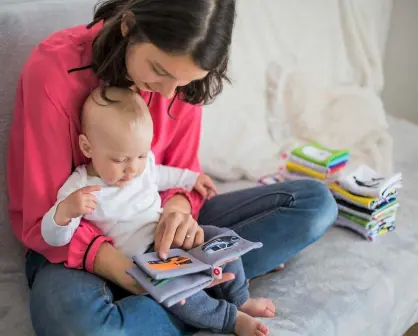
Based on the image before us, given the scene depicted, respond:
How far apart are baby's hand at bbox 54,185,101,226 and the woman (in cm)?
7

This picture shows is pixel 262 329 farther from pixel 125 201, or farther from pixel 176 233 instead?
pixel 125 201

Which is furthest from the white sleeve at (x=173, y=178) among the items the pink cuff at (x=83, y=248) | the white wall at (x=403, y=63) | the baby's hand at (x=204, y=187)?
the white wall at (x=403, y=63)

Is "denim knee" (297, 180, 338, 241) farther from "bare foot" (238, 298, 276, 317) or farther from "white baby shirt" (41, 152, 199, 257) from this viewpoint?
"white baby shirt" (41, 152, 199, 257)

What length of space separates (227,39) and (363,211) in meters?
0.71

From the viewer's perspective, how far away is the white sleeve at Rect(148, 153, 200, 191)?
138cm

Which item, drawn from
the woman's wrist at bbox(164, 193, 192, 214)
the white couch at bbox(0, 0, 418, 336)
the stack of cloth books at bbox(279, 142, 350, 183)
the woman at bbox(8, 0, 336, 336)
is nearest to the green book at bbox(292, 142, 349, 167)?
the stack of cloth books at bbox(279, 142, 350, 183)

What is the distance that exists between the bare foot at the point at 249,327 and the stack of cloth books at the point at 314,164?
2.05 ft

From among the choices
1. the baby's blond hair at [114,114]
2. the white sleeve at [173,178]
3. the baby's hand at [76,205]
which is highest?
the baby's blond hair at [114,114]

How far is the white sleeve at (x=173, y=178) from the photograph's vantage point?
138 cm

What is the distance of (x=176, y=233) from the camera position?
3.95ft

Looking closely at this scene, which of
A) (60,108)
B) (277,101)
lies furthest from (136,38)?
(277,101)

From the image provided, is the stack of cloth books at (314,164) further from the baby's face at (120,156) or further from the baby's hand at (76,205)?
the baby's hand at (76,205)

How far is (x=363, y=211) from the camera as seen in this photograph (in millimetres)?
1585

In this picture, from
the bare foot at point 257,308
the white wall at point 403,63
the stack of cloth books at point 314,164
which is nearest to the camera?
the bare foot at point 257,308
